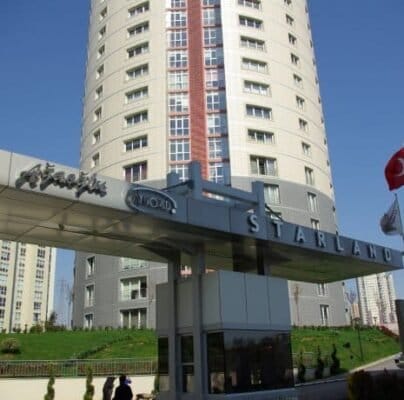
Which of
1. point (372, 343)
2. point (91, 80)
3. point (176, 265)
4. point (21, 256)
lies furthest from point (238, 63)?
point (21, 256)

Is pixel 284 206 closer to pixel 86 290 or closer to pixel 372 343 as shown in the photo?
pixel 372 343

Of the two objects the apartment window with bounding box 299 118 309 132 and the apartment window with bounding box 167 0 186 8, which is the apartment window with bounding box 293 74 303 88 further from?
the apartment window with bounding box 167 0 186 8

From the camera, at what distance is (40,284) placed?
134m

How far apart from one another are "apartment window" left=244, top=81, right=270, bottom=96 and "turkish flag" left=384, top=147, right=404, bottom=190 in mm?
33749

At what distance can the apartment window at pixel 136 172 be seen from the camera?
49344 mm

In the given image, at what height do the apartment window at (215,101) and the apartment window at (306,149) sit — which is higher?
the apartment window at (215,101)

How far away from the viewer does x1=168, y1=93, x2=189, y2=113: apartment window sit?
51.2m

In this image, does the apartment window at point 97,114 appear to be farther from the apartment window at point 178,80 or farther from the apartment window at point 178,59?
the apartment window at point 178,59

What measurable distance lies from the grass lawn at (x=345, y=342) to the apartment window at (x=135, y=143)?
22.5 metres

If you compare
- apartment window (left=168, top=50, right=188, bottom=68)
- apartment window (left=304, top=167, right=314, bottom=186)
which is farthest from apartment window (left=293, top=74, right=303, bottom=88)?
apartment window (left=168, top=50, right=188, bottom=68)

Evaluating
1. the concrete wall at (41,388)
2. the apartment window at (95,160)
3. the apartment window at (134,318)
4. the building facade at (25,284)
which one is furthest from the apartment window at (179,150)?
the building facade at (25,284)

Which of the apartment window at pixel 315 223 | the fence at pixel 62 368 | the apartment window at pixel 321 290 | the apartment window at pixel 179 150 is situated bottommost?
the fence at pixel 62 368

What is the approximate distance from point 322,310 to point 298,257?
3032cm

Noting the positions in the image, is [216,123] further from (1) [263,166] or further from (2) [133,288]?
(2) [133,288]
